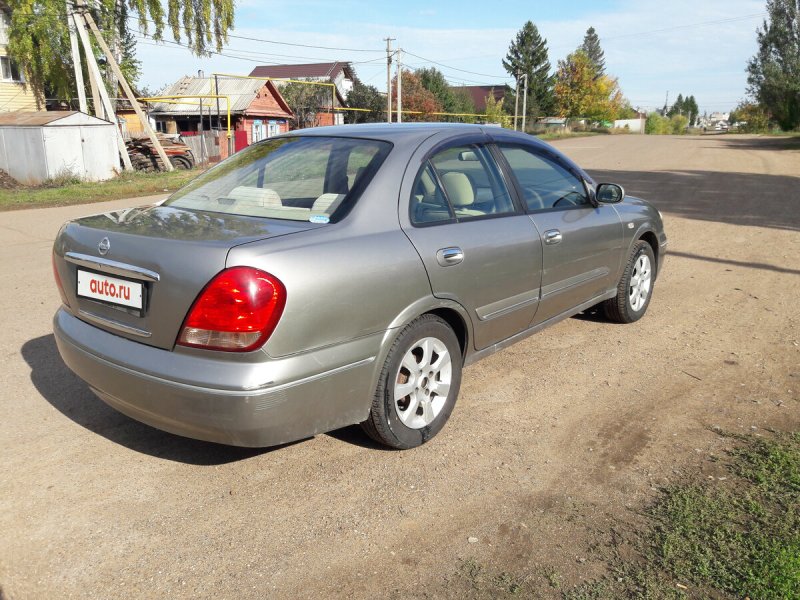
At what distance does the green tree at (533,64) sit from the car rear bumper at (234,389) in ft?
259

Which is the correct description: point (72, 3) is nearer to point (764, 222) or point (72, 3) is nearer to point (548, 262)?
point (764, 222)

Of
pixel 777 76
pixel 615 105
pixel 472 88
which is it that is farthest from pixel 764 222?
pixel 472 88

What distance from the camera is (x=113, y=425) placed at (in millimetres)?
3805

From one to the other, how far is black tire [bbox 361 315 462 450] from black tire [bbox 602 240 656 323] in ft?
7.25

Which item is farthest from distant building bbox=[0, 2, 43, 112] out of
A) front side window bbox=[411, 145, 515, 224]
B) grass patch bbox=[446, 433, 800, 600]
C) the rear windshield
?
grass patch bbox=[446, 433, 800, 600]

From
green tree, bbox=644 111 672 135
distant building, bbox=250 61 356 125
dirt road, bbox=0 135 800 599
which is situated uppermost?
distant building, bbox=250 61 356 125

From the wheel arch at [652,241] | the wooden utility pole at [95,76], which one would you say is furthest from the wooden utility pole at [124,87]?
the wheel arch at [652,241]

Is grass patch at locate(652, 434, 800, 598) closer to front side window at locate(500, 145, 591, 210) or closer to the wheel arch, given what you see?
front side window at locate(500, 145, 591, 210)

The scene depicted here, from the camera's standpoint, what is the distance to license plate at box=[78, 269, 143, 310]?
9.84 feet

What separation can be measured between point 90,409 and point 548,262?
2.86 m

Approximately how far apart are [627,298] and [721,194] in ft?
36.0

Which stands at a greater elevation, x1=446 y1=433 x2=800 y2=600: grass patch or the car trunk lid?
the car trunk lid

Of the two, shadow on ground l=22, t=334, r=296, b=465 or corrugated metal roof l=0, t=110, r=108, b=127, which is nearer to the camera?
shadow on ground l=22, t=334, r=296, b=465

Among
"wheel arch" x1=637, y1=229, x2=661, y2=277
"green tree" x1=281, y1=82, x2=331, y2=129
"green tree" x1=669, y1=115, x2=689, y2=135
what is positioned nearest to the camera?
"wheel arch" x1=637, y1=229, x2=661, y2=277
